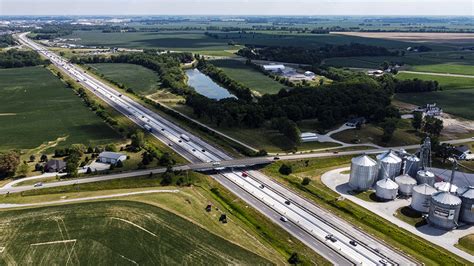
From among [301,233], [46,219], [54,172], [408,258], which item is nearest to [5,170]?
[54,172]

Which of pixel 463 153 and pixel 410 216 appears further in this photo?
pixel 463 153

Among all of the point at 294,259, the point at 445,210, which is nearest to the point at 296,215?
the point at 294,259

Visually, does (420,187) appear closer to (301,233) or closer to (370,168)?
(370,168)

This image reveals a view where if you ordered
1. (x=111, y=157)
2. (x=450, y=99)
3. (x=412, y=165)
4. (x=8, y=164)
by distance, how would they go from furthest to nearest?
1. (x=450, y=99)
2. (x=111, y=157)
3. (x=412, y=165)
4. (x=8, y=164)

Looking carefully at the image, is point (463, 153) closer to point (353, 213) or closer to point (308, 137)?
point (308, 137)

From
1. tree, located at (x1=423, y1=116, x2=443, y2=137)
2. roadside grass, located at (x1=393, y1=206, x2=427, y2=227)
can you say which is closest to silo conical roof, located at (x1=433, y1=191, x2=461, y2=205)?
roadside grass, located at (x1=393, y1=206, x2=427, y2=227)

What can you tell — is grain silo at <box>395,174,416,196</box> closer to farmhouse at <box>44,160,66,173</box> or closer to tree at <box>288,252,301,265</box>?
tree at <box>288,252,301,265</box>

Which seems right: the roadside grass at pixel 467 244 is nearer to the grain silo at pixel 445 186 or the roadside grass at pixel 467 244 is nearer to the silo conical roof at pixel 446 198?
the silo conical roof at pixel 446 198
